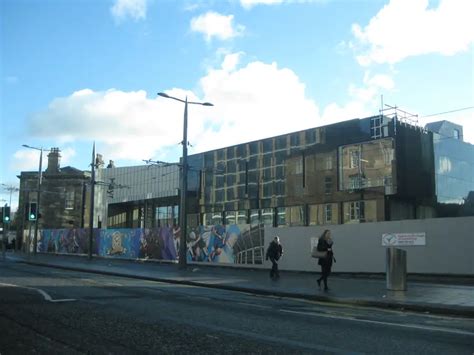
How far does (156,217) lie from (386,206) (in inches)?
1086

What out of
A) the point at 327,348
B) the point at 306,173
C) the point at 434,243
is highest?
the point at 306,173

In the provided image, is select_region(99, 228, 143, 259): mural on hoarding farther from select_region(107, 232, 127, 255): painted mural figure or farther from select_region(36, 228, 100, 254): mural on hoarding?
select_region(36, 228, 100, 254): mural on hoarding

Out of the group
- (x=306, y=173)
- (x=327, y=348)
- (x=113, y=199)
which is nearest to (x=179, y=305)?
(x=327, y=348)

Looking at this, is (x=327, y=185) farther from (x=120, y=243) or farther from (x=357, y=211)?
(x=120, y=243)

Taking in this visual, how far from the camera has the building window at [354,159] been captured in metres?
32.3

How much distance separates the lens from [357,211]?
32.0m

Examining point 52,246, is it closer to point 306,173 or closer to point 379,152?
point 306,173

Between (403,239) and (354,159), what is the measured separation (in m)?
12.6

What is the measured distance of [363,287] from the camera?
53.6 feet

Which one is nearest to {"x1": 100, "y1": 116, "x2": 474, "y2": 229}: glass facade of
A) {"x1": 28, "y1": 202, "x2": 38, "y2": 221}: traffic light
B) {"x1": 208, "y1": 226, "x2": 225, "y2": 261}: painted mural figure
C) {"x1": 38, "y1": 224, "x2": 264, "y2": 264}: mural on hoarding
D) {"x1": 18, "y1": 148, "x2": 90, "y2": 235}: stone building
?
{"x1": 38, "y1": 224, "x2": 264, "y2": 264}: mural on hoarding

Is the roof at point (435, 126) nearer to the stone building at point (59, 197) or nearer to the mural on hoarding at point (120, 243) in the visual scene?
the mural on hoarding at point (120, 243)

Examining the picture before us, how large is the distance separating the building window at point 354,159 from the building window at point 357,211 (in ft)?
7.55

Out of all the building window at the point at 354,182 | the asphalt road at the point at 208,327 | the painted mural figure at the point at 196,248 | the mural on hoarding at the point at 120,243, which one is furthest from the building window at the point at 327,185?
the asphalt road at the point at 208,327

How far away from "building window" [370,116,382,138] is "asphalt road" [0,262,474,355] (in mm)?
19967
